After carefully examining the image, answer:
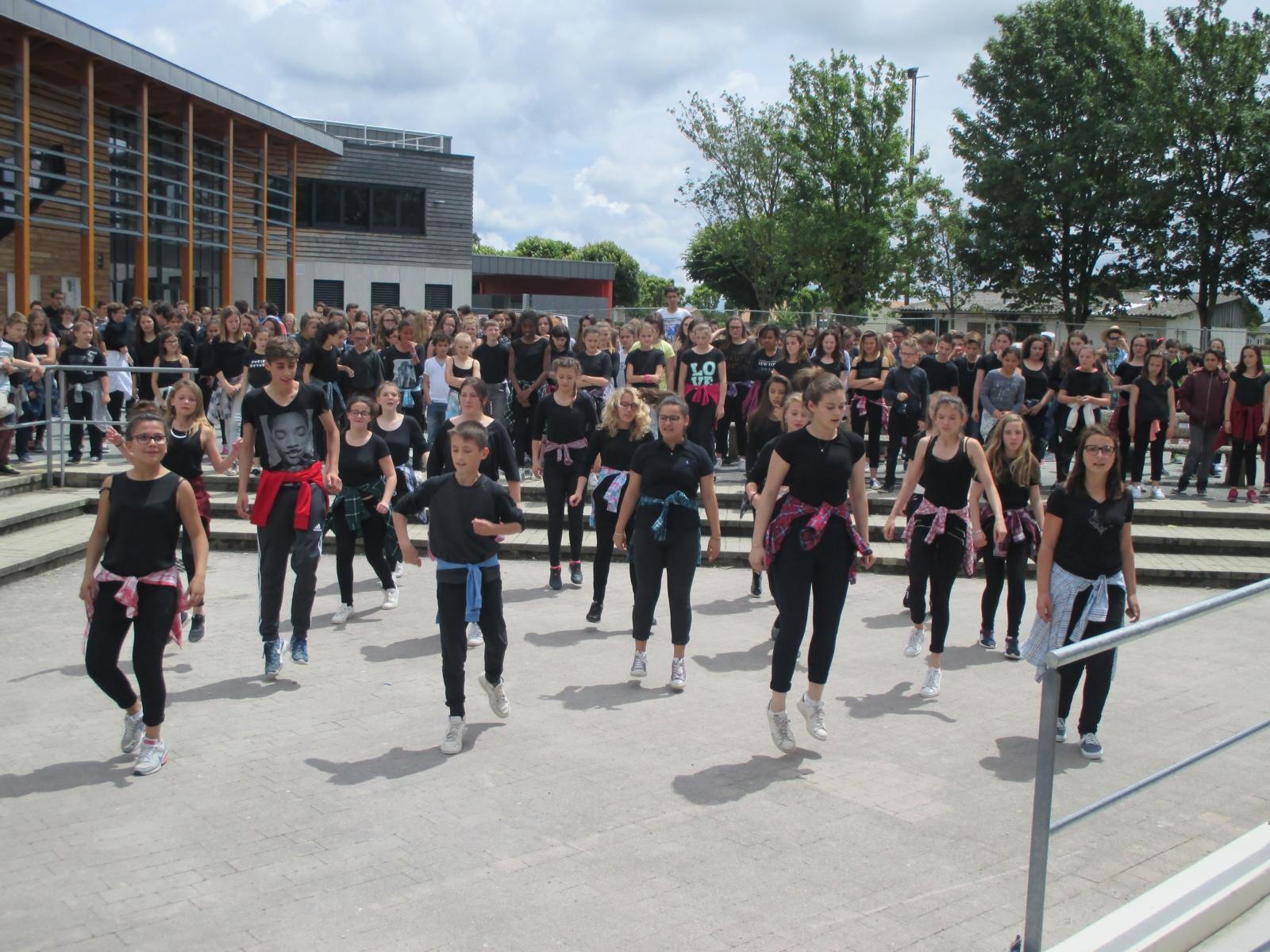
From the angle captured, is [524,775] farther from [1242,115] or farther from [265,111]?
[1242,115]

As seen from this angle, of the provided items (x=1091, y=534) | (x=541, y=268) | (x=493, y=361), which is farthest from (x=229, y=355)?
(x=541, y=268)

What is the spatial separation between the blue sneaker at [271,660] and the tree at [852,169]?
26.7 m

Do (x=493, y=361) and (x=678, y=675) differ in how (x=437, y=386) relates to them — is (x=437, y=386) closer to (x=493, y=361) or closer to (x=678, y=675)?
(x=493, y=361)

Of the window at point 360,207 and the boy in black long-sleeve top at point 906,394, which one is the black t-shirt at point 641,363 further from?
the window at point 360,207

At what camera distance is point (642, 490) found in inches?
287

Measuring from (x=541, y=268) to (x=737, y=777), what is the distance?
48351 millimetres

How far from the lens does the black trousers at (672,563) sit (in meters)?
7.09

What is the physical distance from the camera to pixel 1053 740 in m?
3.40

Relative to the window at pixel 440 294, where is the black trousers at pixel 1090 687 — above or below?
below

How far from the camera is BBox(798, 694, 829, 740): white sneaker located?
605 cm

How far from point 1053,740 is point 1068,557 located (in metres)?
2.99

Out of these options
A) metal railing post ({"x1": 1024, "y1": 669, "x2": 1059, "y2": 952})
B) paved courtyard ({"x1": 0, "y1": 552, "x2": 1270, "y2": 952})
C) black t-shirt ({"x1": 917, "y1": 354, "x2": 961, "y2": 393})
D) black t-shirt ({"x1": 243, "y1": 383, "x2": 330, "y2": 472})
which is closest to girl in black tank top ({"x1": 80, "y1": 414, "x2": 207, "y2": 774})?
paved courtyard ({"x1": 0, "y1": 552, "x2": 1270, "y2": 952})

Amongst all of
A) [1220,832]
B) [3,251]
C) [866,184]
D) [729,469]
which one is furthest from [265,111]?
[1220,832]

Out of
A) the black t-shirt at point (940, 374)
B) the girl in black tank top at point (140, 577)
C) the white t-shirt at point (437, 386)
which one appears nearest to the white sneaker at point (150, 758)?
the girl in black tank top at point (140, 577)
